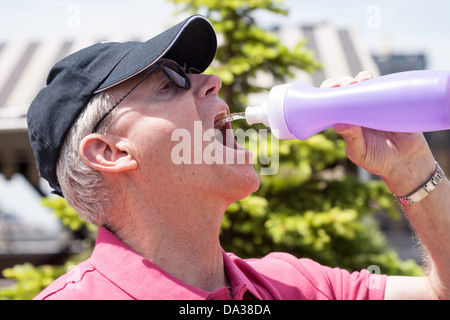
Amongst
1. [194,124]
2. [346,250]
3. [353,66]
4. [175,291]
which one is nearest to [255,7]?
[353,66]

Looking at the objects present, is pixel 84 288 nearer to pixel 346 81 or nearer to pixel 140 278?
pixel 140 278

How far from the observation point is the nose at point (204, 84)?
1.62 meters

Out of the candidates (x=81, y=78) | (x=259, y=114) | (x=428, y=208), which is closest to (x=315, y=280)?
(x=428, y=208)

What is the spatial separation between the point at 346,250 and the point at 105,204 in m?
3.28

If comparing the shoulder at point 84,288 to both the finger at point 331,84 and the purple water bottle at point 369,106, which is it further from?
the finger at point 331,84

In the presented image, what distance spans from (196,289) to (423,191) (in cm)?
78

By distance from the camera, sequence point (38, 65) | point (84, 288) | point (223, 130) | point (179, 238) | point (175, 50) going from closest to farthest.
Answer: point (84, 288) → point (179, 238) → point (175, 50) → point (223, 130) → point (38, 65)

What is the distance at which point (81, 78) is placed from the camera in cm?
153

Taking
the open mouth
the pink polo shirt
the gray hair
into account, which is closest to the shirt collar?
the pink polo shirt

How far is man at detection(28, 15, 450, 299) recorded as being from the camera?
1508 mm

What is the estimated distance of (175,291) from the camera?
1396 millimetres

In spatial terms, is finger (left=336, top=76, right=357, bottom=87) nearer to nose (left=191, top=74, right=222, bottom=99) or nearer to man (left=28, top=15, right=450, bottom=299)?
man (left=28, top=15, right=450, bottom=299)

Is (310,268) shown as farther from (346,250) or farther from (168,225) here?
(346,250)

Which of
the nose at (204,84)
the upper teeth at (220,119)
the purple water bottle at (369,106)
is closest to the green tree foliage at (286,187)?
the upper teeth at (220,119)
